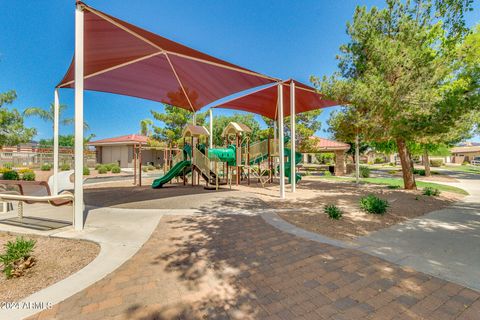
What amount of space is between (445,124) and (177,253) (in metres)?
9.55

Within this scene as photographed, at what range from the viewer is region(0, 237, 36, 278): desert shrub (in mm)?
2859

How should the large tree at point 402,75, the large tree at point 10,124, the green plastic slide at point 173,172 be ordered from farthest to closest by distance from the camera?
1. the large tree at point 10,124
2. the green plastic slide at point 173,172
3. the large tree at point 402,75

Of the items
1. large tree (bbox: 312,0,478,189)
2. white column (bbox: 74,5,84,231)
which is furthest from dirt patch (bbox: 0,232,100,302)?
large tree (bbox: 312,0,478,189)

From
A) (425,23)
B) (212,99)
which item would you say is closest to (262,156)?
(212,99)

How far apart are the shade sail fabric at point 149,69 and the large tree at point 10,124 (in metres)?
7.29

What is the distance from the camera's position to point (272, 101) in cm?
1352

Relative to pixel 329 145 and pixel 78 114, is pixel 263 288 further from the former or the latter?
pixel 329 145

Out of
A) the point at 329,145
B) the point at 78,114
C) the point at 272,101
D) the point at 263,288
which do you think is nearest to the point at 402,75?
the point at 272,101

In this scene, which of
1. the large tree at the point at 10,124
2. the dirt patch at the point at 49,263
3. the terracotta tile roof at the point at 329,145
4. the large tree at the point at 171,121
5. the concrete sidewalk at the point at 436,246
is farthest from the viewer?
the large tree at the point at 171,121

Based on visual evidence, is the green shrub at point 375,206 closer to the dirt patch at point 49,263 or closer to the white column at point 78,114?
the dirt patch at point 49,263

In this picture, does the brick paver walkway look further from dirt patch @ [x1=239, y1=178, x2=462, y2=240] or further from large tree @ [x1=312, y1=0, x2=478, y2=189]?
large tree @ [x1=312, y1=0, x2=478, y2=189]

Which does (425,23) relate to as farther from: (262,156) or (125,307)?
(125,307)

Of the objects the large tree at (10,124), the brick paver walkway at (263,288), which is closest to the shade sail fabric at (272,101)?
the brick paver walkway at (263,288)

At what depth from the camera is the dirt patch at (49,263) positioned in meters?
2.62
